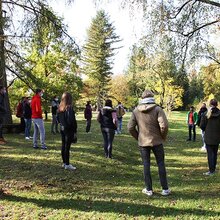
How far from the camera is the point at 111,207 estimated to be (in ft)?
19.1

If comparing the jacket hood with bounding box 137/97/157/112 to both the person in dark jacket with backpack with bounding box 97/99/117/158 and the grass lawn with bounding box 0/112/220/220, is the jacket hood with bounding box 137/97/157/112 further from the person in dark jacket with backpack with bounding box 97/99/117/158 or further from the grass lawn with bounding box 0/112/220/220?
the person in dark jacket with backpack with bounding box 97/99/117/158

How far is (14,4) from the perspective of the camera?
9.81 meters

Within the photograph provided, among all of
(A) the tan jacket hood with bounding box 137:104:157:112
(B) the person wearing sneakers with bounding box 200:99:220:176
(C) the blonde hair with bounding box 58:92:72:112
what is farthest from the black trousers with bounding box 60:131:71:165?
(B) the person wearing sneakers with bounding box 200:99:220:176

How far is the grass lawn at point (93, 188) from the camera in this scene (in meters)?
5.57

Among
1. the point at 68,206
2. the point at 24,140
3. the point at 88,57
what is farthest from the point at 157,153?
the point at 88,57

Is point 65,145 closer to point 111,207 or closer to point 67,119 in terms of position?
point 67,119

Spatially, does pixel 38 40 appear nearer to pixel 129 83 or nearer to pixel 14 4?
pixel 14 4

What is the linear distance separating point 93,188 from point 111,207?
153 cm

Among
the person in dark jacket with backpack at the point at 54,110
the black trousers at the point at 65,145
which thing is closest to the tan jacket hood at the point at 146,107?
the black trousers at the point at 65,145

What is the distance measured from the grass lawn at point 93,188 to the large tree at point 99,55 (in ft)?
154

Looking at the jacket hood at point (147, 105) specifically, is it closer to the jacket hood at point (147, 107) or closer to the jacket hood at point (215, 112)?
the jacket hood at point (147, 107)

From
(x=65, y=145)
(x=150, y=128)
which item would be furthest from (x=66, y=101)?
(x=150, y=128)

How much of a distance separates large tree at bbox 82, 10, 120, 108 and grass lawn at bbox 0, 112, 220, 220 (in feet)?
154

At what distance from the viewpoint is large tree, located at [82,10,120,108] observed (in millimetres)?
58656
